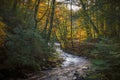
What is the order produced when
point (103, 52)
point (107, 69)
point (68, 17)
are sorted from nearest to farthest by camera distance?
point (107, 69)
point (103, 52)
point (68, 17)

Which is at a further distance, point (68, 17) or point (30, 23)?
point (68, 17)

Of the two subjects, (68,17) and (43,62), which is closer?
(43,62)

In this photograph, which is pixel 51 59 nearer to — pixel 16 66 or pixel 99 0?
pixel 16 66

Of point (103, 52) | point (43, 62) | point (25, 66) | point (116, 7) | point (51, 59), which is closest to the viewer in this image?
point (116, 7)

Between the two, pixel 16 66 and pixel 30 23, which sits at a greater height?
pixel 30 23

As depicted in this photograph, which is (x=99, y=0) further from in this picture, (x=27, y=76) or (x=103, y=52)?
(x=27, y=76)

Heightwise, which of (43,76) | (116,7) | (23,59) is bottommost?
(43,76)

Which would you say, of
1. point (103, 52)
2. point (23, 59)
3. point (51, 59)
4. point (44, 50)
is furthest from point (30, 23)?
point (103, 52)

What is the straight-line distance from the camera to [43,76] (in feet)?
41.3

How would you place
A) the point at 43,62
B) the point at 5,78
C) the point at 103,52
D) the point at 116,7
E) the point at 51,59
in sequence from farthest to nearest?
the point at 51,59 → the point at 43,62 → the point at 5,78 → the point at 103,52 → the point at 116,7

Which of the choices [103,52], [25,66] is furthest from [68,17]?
[103,52]

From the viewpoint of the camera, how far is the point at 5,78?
11484 mm

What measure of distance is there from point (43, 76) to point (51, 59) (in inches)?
196

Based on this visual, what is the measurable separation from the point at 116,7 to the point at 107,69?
1.81m
